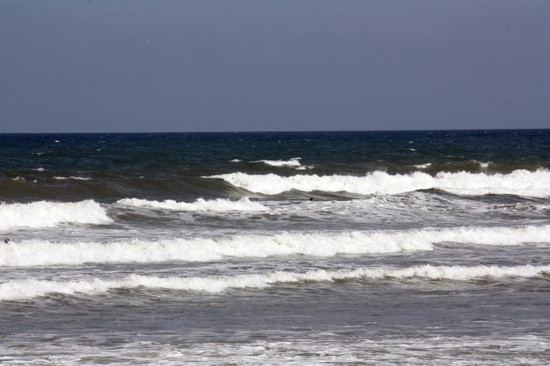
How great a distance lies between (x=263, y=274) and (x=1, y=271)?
4.34 m

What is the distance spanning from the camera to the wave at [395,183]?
3566 cm

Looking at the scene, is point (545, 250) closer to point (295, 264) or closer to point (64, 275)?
point (295, 264)

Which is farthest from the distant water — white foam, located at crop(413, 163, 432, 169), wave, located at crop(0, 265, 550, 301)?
white foam, located at crop(413, 163, 432, 169)

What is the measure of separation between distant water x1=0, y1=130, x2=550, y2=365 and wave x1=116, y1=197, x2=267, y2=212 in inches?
3.0

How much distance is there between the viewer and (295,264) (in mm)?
17344

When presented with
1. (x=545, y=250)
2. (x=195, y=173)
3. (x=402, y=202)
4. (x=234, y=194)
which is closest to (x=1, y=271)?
(x=545, y=250)

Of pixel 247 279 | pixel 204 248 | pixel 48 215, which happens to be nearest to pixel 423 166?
pixel 48 215

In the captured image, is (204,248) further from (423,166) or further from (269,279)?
(423,166)

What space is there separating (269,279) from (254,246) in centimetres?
349

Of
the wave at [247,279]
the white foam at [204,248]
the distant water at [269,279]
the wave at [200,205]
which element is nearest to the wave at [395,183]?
the distant water at [269,279]

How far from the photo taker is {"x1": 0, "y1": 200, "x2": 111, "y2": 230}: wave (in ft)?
72.1

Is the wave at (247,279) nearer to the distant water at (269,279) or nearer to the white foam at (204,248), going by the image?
the distant water at (269,279)

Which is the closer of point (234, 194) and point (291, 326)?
point (291, 326)

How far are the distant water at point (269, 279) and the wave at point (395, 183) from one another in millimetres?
3122
